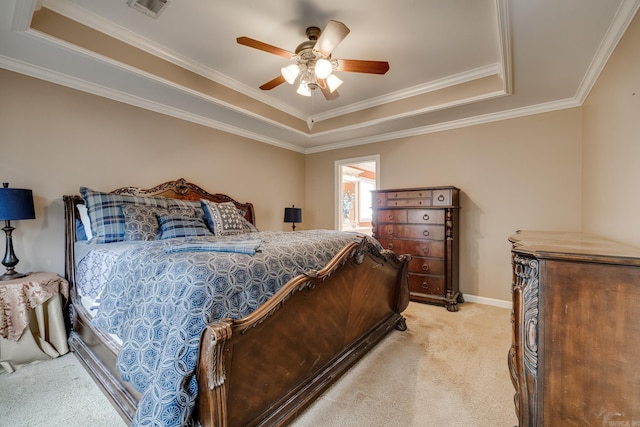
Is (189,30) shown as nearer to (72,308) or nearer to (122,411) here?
(72,308)

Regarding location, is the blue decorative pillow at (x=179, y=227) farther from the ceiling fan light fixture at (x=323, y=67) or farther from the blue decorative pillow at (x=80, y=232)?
the ceiling fan light fixture at (x=323, y=67)

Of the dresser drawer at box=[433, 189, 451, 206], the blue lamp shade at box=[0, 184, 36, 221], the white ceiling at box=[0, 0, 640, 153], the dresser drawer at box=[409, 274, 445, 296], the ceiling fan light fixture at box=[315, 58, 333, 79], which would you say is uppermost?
the white ceiling at box=[0, 0, 640, 153]

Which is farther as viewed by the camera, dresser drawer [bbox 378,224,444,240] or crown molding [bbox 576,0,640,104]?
dresser drawer [bbox 378,224,444,240]

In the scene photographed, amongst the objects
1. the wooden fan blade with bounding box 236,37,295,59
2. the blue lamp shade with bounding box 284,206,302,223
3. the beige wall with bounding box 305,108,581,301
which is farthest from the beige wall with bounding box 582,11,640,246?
the blue lamp shade with bounding box 284,206,302,223

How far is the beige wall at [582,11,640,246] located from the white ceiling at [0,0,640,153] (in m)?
0.20

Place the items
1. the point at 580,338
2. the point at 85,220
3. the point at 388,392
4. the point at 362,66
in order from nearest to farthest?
the point at 580,338 → the point at 388,392 → the point at 362,66 → the point at 85,220

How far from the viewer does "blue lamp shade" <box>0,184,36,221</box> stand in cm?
193

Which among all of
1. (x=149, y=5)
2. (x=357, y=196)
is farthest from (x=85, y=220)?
(x=357, y=196)

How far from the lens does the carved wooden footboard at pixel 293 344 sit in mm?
1004

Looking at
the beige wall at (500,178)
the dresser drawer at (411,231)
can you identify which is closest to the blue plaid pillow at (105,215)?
the dresser drawer at (411,231)

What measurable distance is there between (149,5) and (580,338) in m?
3.26

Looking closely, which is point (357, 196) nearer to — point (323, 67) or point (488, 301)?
point (488, 301)

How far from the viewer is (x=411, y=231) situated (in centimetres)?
351

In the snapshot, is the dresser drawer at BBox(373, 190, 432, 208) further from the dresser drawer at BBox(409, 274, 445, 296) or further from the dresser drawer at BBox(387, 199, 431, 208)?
the dresser drawer at BBox(409, 274, 445, 296)
